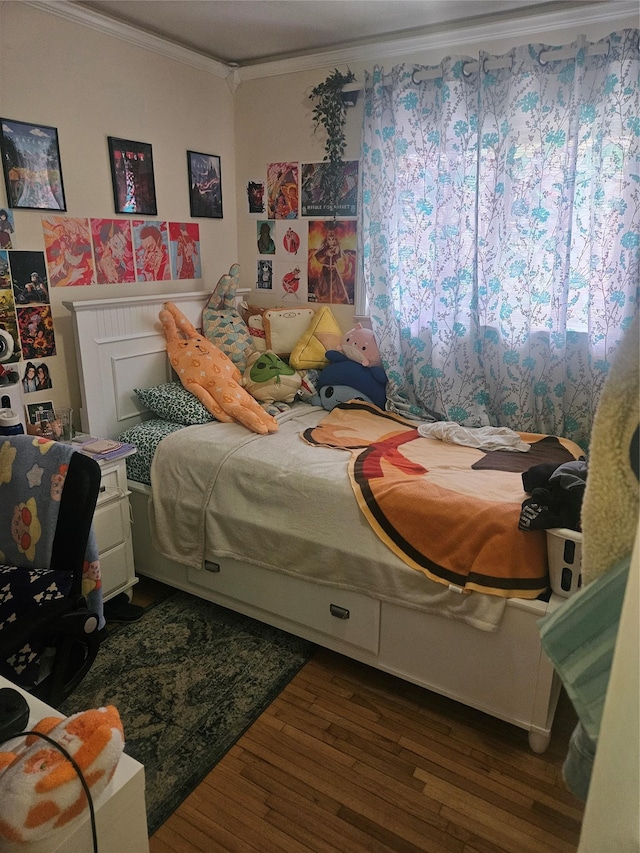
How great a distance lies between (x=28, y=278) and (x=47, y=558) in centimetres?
137

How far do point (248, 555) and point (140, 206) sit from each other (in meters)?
1.81

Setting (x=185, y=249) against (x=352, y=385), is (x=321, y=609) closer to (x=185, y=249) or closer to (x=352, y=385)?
(x=352, y=385)

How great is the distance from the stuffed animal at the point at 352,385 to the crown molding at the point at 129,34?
5.76 ft

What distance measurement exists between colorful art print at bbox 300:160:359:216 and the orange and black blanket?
1357 millimetres

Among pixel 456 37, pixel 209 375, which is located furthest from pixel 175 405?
pixel 456 37

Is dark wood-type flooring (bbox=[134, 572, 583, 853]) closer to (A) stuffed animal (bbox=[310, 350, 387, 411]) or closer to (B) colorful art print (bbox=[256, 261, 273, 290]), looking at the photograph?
(A) stuffed animal (bbox=[310, 350, 387, 411])

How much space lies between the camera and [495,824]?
1621 millimetres

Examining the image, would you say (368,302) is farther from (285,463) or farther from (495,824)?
(495,824)

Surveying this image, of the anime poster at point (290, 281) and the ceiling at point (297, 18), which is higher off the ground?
the ceiling at point (297, 18)

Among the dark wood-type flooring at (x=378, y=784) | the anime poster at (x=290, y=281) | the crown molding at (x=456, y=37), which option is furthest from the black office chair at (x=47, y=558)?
the crown molding at (x=456, y=37)

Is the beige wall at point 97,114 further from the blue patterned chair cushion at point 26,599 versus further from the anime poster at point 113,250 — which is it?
the blue patterned chair cushion at point 26,599

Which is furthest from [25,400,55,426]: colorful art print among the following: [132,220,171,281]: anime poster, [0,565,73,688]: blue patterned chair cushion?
[0,565,73,688]: blue patterned chair cushion

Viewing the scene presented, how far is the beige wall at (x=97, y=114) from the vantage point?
236 cm

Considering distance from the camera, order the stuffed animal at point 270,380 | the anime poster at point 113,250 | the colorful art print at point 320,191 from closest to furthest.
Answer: the anime poster at point 113,250 < the stuffed animal at point 270,380 < the colorful art print at point 320,191
